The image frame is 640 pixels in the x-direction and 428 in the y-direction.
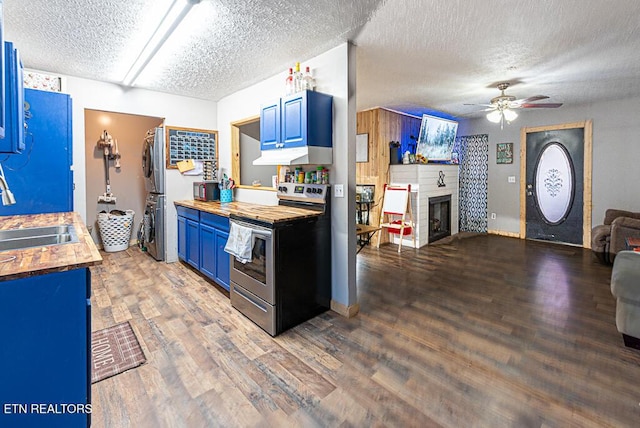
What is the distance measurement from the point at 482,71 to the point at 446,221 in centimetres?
328

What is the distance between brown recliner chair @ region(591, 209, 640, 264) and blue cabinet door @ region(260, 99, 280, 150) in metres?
4.46

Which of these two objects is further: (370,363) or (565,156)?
(565,156)

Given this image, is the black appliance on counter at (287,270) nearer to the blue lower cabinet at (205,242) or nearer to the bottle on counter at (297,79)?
the blue lower cabinet at (205,242)

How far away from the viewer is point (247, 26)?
2.38m

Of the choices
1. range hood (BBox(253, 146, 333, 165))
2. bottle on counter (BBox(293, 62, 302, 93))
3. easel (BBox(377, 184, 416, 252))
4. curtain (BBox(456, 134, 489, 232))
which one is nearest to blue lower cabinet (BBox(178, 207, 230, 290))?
range hood (BBox(253, 146, 333, 165))

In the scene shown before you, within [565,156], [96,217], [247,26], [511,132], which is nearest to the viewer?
[247,26]

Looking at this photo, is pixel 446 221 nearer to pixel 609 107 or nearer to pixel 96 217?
pixel 609 107

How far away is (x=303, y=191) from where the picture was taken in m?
3.06

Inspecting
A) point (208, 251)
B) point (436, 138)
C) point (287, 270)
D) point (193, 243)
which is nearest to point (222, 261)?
point (208, 251)

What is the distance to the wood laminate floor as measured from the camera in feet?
5.45

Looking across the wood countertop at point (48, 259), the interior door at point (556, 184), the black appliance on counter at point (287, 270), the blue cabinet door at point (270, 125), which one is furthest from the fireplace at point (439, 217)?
the wood countertop at point (48, 259)

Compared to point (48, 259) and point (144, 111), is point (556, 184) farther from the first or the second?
point (48, 259)

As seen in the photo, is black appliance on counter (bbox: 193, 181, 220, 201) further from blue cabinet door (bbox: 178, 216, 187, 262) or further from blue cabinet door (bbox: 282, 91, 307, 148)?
blue cabinet door (bbox: 282, 91, 307, 148)

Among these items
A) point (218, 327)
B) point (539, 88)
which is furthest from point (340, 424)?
point (539, 88)
